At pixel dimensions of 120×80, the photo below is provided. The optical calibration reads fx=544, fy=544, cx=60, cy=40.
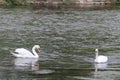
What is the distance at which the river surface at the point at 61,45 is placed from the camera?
26.1 metres

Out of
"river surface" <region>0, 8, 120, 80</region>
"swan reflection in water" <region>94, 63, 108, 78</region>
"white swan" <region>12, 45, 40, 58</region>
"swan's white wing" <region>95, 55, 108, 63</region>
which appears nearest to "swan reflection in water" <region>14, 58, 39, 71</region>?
"river surface" <region>0, 8, 120, 80</region>

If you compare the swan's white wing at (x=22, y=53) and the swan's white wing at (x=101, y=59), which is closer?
the swan's white wing at (x=101, y=59)

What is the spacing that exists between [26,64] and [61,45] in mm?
6714

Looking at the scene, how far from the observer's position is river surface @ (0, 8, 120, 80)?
26.1 metres

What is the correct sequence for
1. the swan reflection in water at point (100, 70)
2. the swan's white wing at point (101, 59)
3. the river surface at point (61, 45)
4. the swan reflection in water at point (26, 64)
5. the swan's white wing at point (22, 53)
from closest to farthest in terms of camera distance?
the swan reflection in water at point (100, 70), the river surface at point (61, 45), the swan reflection in water at point (26, 64), the swan's white wing at point (101, 59), the swan's white wing at point (22, 53)

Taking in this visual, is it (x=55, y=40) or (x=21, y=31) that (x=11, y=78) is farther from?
(x=21, y=31)

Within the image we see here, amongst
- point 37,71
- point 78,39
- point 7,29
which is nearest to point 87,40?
point 78,39

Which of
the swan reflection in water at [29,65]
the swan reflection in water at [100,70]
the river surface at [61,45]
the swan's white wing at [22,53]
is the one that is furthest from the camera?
the swan's white wing at [22,53]

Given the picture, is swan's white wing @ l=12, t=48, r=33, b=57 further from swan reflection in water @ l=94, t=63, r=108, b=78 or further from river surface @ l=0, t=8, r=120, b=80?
swan reflection in water @ l=94, t=63, r=108, b=78

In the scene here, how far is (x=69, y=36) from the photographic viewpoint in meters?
41.1

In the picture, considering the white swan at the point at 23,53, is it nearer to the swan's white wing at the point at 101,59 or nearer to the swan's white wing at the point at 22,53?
the swan's white wing at the point at 22,53

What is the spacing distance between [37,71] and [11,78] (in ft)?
7.68

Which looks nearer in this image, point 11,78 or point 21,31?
point 11,78

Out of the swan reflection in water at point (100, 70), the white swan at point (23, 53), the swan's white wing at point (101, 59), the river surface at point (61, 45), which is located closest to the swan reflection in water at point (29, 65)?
the river surface at point (61, 45)
